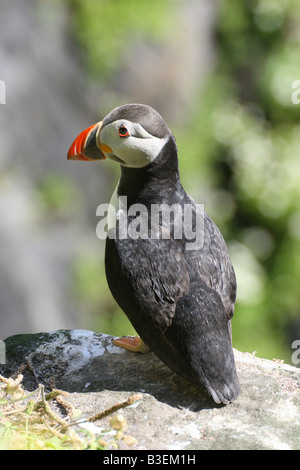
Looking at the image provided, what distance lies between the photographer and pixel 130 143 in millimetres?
2576

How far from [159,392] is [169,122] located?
5386mm

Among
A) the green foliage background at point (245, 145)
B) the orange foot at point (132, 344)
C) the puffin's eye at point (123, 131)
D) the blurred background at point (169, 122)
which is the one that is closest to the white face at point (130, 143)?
the puffin's eye at point (123, 131)

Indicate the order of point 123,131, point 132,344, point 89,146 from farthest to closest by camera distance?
point 132,344, point 89,146, point 123,131

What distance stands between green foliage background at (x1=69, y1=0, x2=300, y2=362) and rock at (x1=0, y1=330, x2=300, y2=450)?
134 inches

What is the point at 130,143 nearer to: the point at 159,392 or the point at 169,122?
the point at 159,392

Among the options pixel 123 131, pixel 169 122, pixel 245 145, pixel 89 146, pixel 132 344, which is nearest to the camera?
pixel 123 131

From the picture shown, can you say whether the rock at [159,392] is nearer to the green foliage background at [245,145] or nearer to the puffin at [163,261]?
the puffin at [163,261]

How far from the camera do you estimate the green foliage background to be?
6.80 metres

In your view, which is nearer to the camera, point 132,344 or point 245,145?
point 132,344

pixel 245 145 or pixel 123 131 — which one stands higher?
pixel 245 145

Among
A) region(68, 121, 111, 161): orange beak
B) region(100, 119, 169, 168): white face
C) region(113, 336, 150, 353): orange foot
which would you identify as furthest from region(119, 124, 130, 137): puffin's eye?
region(113, 336, 150, 353): orange foot

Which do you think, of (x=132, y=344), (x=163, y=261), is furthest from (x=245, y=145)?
(x=163, y=261)

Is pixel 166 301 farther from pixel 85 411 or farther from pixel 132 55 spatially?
pixel 132 55

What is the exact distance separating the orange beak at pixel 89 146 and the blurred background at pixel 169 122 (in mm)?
3533
